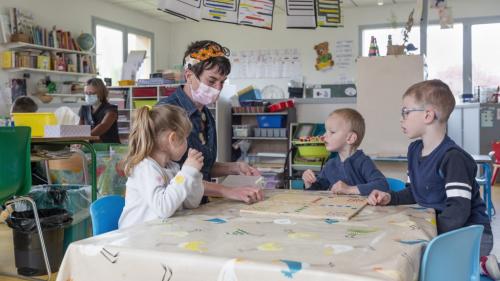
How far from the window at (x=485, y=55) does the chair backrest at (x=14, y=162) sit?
7.07 metres

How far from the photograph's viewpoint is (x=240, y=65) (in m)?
8.94

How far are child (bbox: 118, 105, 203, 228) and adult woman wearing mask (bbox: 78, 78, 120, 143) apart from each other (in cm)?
297

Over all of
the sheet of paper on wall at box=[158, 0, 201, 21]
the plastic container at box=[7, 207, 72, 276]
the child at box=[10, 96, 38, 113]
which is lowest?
the plastic container at box=[7, 207, 72, 276]

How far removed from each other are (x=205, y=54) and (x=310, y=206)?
2.81 feet

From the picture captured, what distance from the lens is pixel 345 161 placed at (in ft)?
6.93

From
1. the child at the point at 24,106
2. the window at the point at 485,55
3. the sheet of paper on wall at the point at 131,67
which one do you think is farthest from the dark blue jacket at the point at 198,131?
the window at the point at 485,55

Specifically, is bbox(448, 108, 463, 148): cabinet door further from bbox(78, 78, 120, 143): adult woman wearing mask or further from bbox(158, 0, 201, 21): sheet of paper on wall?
bbox(158, 0, 201, 21): sheet of paper on wall

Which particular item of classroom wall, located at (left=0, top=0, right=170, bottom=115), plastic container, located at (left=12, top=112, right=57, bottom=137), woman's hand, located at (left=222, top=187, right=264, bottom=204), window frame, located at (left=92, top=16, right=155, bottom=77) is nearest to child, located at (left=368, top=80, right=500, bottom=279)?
woman's hand, located at (left=222, top=187, right=264, bottom=204)

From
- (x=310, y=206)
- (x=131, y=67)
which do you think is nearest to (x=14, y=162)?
(x=310, y=206)

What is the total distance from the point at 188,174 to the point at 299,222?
1.11 ft

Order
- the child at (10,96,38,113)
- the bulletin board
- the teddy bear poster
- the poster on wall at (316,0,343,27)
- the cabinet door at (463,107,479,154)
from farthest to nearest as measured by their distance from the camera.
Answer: the teddy bear poster
the cabinet door at (463,107,479,154)
the child at (10,96,38,113)
the poster on wall at (316,0,343,27)
the bulletin board

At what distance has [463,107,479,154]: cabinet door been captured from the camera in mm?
7023

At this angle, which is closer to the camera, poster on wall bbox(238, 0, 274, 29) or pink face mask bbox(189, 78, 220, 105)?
pink face mask bbox(189, 78, 220, 105)

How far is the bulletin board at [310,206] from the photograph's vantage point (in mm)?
1233
